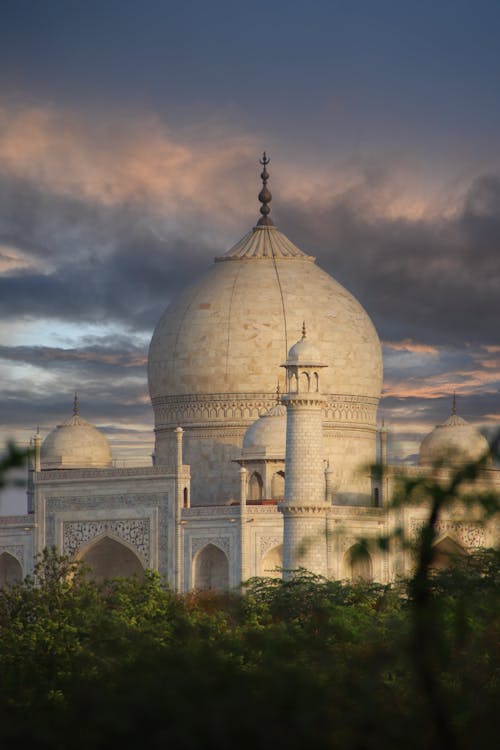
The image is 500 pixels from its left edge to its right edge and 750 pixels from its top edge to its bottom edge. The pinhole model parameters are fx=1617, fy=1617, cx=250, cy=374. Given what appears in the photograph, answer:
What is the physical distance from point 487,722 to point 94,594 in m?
17.1

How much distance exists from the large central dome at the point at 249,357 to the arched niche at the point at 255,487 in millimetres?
1199

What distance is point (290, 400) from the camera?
2684 cm

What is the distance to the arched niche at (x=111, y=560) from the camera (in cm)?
3409

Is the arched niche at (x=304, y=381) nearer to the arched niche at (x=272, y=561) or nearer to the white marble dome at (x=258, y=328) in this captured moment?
the arched niche at (x=272, y=561)

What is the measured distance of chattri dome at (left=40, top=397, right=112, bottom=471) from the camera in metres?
36.6

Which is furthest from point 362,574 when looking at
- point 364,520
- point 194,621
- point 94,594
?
point 194,621

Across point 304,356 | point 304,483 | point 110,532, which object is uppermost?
point 304,356

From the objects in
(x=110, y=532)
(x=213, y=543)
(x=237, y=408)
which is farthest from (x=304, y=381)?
(x=237, y=408)

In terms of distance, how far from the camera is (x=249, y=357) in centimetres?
3612

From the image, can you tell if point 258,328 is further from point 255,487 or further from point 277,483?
point 277,483

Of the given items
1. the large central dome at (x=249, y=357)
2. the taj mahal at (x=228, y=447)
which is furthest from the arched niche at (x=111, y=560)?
the large central dome at (x=249, y=357)

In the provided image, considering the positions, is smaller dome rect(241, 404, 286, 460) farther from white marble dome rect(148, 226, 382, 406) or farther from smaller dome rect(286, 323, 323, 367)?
smaller dome rect(286, 323, 323, 367)

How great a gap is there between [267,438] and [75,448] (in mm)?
5532

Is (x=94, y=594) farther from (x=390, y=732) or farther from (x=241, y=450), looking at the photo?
(x=390, y=732)
